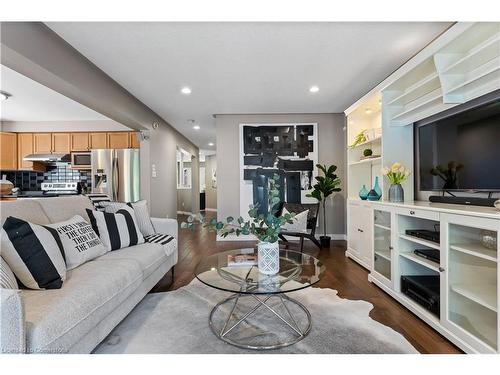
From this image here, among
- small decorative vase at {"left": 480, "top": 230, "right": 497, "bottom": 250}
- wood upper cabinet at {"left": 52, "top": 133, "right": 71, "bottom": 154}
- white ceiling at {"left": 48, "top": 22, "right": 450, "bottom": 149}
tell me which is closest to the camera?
small decorative vase at {"left": 480, "top": 230, "right": 497, "bottom": 250}

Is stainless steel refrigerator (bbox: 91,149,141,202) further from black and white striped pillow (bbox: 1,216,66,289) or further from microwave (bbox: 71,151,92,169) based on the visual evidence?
black and white striped pillow (bbox: 1,216,66,289)

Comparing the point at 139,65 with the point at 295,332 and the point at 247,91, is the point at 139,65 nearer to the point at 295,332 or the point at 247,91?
the point at 247,91

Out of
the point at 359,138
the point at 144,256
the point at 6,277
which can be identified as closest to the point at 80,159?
the point at 144,256

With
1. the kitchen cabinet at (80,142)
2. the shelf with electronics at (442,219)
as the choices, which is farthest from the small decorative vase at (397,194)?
the kitchen cabinet at (80,142)

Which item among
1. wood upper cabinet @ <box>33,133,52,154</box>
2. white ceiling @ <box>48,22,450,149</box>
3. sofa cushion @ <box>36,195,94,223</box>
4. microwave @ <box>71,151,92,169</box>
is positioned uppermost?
white ceiling @ <box>48,22,450,149</box>

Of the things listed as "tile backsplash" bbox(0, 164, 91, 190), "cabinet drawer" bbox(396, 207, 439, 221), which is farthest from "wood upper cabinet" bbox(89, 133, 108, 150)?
"cabinet drawer" bbox(396, 207, 439, 221)

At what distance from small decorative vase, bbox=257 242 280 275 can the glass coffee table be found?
1.6 inches

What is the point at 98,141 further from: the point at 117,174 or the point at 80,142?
the point at 117,174

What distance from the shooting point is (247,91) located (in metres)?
3.48

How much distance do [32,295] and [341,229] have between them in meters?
4.33

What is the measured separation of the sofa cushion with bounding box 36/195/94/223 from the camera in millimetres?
1923

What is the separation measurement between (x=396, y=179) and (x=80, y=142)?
5388mm

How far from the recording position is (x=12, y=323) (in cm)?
95
